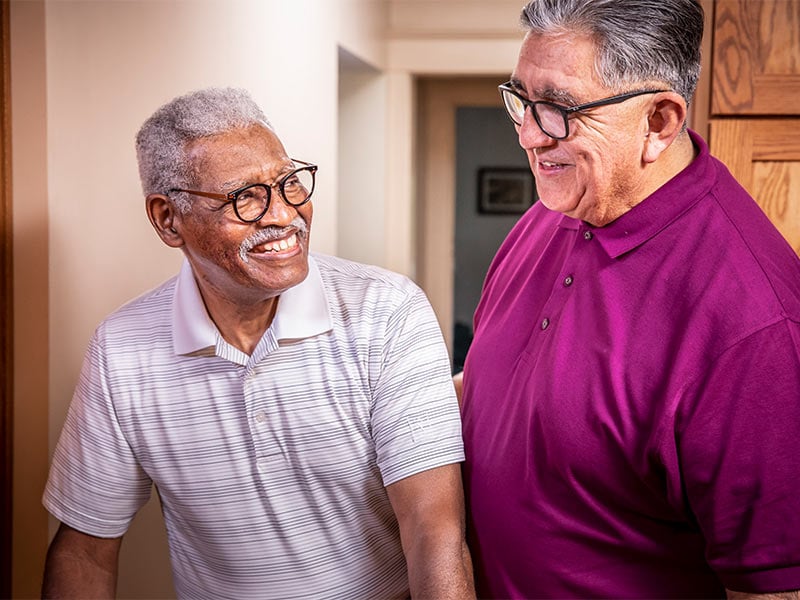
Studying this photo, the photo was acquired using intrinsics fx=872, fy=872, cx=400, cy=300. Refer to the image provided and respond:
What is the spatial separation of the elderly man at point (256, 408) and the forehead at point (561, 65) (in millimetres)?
344

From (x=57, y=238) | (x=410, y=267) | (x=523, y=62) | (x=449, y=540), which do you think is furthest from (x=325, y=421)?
(x=410, y=267)

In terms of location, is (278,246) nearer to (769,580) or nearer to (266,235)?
(266,235)

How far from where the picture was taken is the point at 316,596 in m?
1.34

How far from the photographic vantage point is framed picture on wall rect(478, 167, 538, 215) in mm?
2669

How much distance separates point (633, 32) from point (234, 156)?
540 millimetres

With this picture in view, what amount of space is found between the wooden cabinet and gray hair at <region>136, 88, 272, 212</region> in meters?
0.85

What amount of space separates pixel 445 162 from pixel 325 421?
155 centimetres

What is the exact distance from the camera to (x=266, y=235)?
47.3 inches

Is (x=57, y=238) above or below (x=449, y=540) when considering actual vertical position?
above

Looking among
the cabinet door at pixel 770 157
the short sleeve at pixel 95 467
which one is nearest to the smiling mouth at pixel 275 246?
the short sleeve at pixel 95 467

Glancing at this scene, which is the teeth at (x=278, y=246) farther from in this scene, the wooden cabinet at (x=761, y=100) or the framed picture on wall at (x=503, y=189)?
the framed picture on wall at (x=503, y=189)

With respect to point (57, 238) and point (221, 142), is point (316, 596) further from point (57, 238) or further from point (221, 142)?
point (57, 238)

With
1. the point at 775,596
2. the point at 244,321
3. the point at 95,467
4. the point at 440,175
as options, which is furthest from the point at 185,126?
the point at 440,175

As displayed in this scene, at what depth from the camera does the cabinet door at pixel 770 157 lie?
157 centimetres
